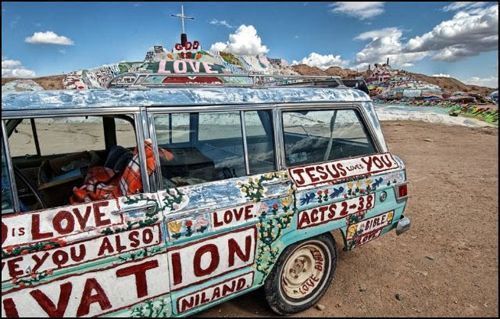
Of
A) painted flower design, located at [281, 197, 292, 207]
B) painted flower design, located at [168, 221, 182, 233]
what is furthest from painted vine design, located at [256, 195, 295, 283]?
painted flower design, located at [168, 221, 182, 233]

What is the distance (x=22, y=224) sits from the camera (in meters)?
1.73

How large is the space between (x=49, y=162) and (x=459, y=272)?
4396 millimetres

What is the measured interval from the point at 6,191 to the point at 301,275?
229cm

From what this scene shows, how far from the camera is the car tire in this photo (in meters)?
2.60

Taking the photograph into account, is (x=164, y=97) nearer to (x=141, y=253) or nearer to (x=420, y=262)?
(x=141, y=253)

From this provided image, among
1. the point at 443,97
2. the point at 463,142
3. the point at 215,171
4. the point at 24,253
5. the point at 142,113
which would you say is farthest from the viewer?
the point at 443,97

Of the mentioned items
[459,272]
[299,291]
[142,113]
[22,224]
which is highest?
[142,113]

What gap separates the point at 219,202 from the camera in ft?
7.14

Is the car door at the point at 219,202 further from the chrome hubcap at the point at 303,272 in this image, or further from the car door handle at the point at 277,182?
the chrome hubcap at the point at 303,272

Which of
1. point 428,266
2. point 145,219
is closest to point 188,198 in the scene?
point 145,219

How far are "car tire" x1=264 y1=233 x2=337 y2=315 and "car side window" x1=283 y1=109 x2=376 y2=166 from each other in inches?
27.7

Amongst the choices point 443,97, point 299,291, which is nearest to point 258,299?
point 299,291

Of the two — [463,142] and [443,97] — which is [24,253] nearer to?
[463,142]

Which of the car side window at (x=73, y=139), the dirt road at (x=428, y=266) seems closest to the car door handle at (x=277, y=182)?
the dirt road at (x=428, y=266)
